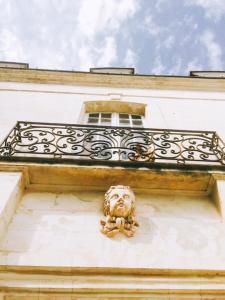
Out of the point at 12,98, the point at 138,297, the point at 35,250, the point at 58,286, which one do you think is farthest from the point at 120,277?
the point at 12,98

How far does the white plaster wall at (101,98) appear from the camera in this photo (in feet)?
26.5

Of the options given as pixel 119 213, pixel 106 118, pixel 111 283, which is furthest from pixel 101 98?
A: pixel 111 283

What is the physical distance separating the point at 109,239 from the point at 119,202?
0.51 m

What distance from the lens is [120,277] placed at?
12.6ft

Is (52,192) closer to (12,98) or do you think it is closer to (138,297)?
(138,297)

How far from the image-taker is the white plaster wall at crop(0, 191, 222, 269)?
401 cm

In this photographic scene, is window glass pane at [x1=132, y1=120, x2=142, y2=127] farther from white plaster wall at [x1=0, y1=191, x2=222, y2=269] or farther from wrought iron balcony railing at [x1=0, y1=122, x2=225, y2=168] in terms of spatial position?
white plaster wall at [x1=0, y1=191, x2=222, y2=269]

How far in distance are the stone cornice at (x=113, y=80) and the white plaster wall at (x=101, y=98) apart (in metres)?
0.28

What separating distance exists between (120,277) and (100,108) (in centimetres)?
595

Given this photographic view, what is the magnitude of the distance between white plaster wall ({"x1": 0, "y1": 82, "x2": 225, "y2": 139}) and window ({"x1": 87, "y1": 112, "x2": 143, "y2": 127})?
36cm

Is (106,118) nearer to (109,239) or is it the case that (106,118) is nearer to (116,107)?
(116,107)

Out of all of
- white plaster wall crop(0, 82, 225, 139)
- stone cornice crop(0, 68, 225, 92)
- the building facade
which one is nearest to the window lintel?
white plaster wall crop(0, 82, 225, 139)

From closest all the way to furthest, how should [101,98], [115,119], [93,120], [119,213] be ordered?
[119,213], [93,120], [115,119], [101,98]

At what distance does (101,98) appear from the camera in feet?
31.0
